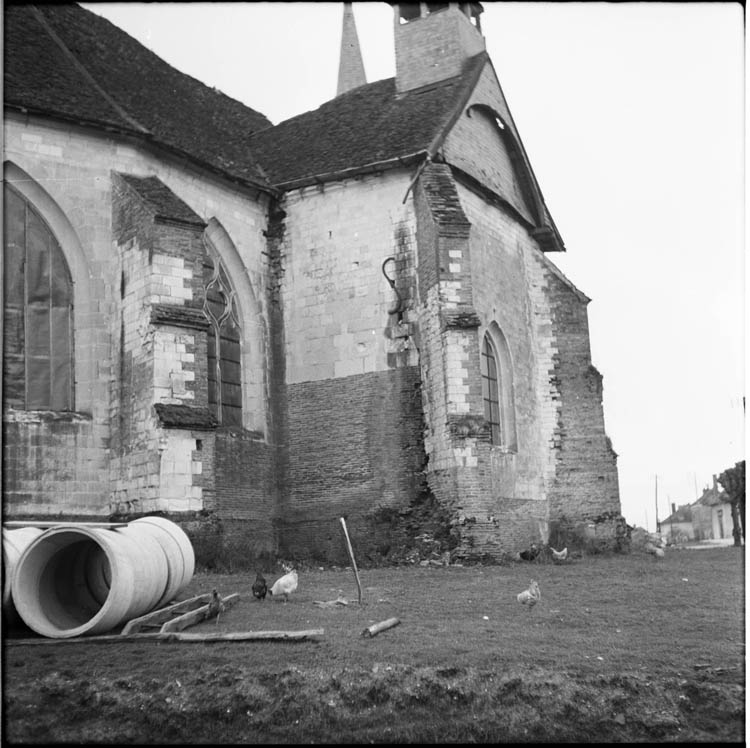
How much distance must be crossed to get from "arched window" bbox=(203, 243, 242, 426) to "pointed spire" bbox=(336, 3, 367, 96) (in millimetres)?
21174

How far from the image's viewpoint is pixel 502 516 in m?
20.4

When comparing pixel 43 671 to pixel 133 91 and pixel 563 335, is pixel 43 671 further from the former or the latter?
pixel 563 335

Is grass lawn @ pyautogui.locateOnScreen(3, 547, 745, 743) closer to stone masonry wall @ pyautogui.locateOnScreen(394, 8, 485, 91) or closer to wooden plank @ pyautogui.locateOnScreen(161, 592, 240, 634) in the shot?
wooden plank @ pyautogui.locateOnScreen(161, 592, 240, 634)

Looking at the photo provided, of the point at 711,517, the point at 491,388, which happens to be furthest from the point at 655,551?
the point at 711,517

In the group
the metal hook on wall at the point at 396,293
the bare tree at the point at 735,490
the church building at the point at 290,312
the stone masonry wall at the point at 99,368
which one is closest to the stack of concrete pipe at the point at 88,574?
the stone masonry wall at the point at 99,368

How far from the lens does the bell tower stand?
23938mm

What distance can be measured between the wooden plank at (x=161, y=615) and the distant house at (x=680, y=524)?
50.7 m

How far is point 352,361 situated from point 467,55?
908 centimetres

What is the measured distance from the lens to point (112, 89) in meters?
19.6

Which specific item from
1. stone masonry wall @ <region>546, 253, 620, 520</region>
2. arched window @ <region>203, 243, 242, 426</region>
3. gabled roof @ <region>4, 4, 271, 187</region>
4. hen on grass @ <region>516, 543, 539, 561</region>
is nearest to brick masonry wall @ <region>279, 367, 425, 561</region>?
arched window @ <region>203, 243, 242, 426</region>

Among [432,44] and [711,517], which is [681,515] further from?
[432,44]

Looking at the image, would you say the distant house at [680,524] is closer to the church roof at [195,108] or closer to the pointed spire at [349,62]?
the pointed spire at [349,62]

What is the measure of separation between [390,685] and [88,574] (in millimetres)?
4003

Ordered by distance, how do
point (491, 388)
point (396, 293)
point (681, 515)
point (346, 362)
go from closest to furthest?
1. point (396, 293)
2. point (346, 362)
3. point (491, 388)
4. point (681, 515)
